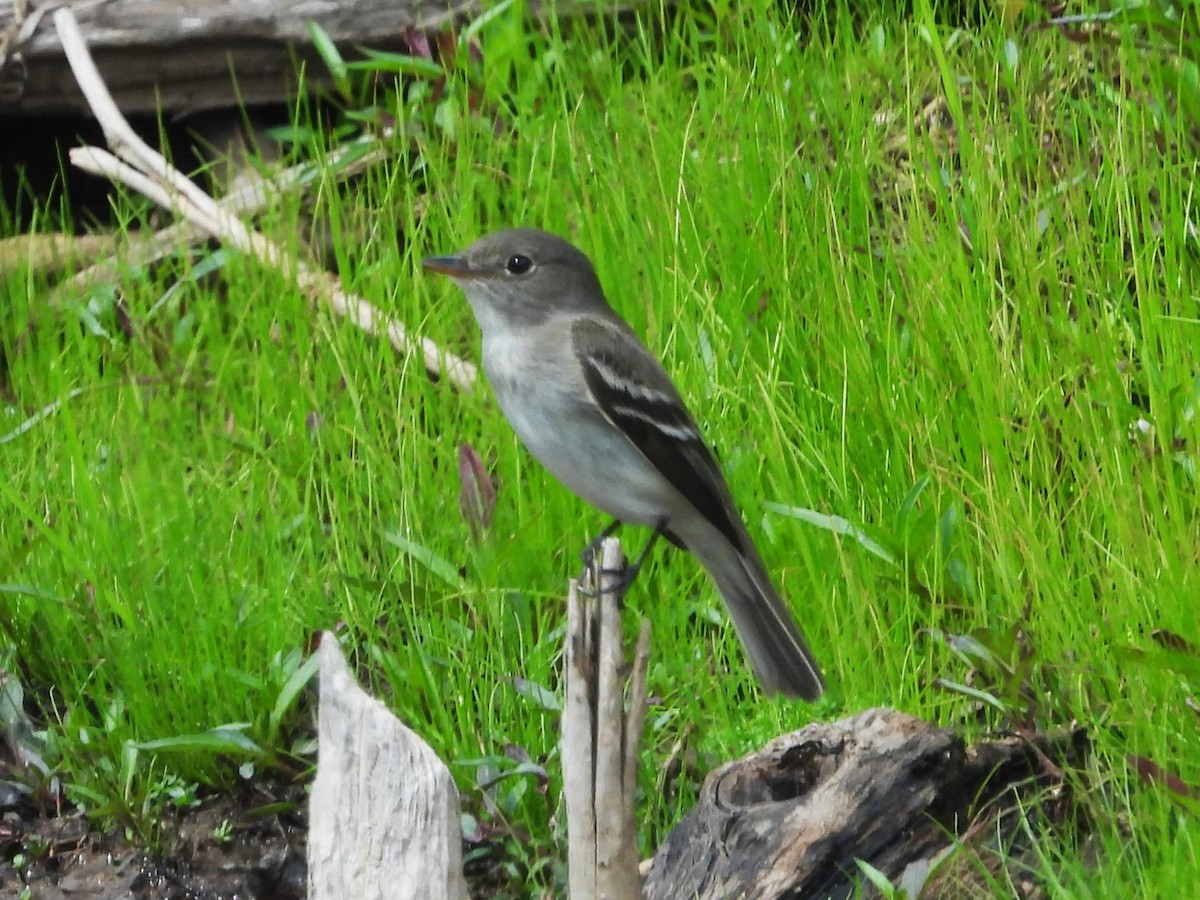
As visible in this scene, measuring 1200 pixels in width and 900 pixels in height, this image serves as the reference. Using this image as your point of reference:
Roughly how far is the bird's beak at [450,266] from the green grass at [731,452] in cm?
62

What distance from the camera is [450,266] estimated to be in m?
4.18

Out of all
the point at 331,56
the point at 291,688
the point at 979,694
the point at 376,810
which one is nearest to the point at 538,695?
the point at 291,688

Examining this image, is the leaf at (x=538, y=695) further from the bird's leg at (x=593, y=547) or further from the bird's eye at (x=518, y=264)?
the bird's eye at (x=518, y=264)

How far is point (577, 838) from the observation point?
3.25 metres

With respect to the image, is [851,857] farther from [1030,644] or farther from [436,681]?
[436,681]

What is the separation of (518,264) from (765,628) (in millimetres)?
1131

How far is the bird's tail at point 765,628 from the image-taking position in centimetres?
380

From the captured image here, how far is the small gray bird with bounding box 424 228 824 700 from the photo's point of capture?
3.85 meters

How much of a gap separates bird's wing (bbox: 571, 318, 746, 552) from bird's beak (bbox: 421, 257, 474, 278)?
0.37 metres

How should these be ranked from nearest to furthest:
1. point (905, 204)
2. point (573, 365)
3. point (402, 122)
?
point (573, 365), point (905, 204), point (402, 122)

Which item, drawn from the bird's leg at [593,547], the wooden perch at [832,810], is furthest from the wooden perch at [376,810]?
the bird's leg at [593,547]

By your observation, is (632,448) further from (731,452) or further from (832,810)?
(832,810)

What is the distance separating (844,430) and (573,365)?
2.54 ft

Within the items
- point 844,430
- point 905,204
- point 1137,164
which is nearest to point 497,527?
point 844,430
